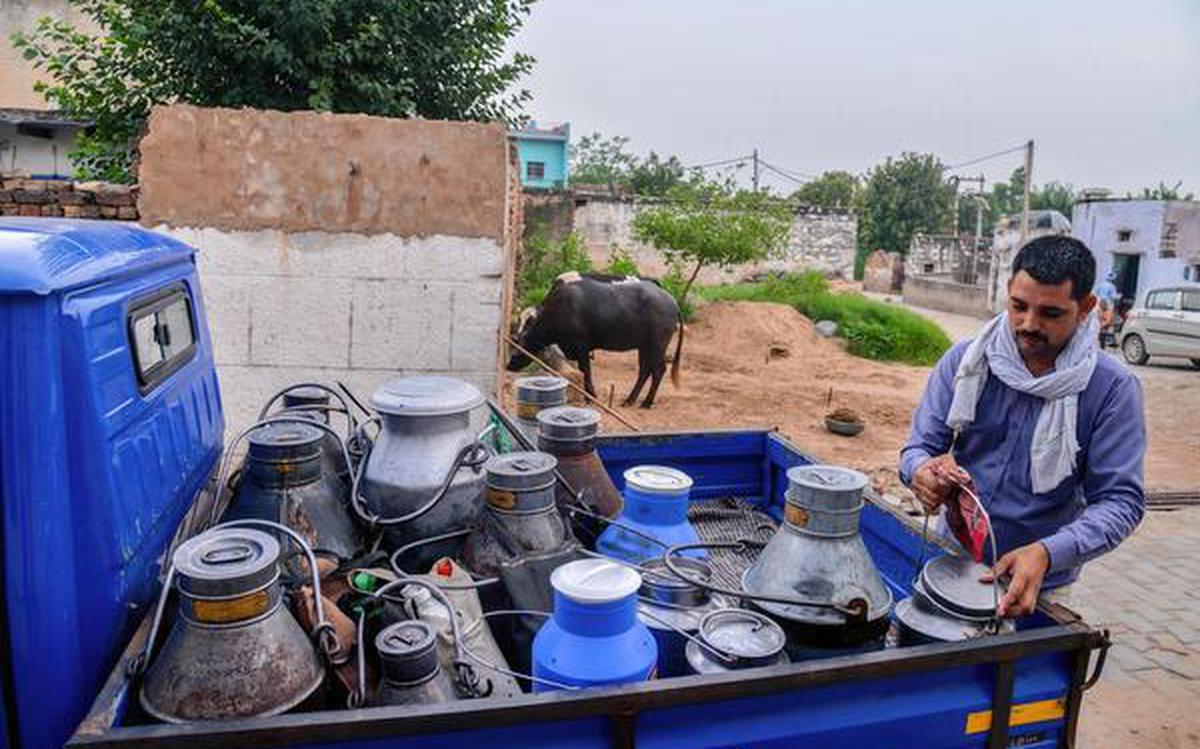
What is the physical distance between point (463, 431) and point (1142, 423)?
1894 mm

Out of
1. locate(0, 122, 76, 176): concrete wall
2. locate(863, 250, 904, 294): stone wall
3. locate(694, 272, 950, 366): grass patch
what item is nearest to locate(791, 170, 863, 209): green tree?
locate(863, 250, 904, 294): stone wall

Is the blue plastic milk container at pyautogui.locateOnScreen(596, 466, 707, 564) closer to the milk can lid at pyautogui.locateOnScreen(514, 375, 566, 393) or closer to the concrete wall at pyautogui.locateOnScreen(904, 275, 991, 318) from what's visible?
the milk can lid at pyautogui.locateOnScreen(514, 375, 566, 393)

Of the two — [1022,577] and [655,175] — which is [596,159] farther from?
[1022,577]

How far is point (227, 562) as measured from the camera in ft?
5.10

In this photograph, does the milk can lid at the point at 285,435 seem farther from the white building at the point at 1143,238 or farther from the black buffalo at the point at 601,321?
the white building at the point at 1143,238

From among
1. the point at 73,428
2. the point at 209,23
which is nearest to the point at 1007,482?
the point at 73,428

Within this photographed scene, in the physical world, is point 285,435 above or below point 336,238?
below

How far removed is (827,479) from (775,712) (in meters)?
0.62

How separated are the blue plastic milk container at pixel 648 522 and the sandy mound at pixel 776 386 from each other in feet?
16.1

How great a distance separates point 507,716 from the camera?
144cm

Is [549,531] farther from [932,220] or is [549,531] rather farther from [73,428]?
[932,220]

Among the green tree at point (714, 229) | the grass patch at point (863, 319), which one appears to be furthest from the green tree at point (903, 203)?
the green tree at point (714, 229)

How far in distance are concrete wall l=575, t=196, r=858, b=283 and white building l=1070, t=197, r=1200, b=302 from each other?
22.3ft

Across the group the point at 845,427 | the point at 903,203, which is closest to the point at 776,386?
the point at 845,427
